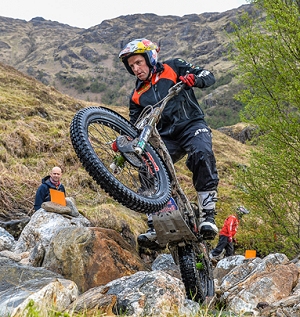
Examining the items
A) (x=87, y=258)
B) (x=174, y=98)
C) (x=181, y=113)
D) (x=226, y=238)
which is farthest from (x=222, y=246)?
(x=174, y=98)

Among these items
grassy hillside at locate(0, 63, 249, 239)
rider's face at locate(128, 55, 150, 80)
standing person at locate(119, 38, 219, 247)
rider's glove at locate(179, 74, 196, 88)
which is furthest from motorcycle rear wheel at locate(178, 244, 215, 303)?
grassy hillside at locate(0, 63, 249, 239)

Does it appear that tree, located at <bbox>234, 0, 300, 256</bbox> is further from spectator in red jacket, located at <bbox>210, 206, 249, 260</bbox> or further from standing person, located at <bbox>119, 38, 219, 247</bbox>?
standing person, located at <bbox>119, 38, 219, 247</bbox>

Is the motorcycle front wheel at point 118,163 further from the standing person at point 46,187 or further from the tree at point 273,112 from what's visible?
the tree at point 273,112

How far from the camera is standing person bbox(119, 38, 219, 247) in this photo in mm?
4301

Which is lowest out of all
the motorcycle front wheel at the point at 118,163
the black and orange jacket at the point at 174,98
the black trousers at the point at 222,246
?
the black trousers at the point at 222,246

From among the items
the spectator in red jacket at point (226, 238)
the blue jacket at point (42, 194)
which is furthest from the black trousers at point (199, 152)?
the spectator in red jacket at point (226, 238)

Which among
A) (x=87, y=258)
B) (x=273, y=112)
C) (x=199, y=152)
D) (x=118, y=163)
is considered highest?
(x=273, y=112)

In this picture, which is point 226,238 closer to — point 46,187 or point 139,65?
point 46,187

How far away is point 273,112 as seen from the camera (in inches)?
333

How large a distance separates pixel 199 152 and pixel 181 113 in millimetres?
608

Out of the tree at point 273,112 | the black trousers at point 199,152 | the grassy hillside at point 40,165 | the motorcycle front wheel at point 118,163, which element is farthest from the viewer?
the grassy hillside at point 40,165

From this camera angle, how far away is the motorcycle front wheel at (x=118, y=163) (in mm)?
3293

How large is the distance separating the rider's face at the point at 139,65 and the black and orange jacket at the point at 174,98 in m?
0.17

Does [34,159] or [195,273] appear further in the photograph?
[34,159]
